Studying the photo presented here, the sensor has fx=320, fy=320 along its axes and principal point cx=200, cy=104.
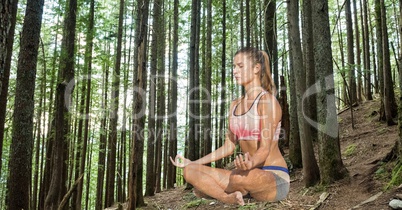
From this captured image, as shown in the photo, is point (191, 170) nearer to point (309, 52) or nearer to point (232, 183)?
point (232, 183)

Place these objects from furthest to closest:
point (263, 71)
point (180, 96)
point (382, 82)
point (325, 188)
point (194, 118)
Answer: point (180, 96) → point (194, 118) → point (382, 82) → point (325, 188) → point (263, 71)

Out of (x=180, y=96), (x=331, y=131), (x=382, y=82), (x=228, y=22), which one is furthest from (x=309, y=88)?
(x=180, y=96)

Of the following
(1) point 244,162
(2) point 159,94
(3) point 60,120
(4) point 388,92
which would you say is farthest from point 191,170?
(2) point 159,94

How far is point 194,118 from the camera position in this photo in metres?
9.29

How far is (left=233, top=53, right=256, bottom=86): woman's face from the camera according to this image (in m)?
3.70

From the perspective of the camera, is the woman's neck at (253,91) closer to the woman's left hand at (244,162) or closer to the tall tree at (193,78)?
the woman's left hand at (244,162)

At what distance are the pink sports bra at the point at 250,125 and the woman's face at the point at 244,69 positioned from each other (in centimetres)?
25

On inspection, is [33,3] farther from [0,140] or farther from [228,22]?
[228,22]

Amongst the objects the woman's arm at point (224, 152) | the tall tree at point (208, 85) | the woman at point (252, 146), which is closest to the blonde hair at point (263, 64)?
the woman at point (252, 146)

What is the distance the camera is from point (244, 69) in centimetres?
373

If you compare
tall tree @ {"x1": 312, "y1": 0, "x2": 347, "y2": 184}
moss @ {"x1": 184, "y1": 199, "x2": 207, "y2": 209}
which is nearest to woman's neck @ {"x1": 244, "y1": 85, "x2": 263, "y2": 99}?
tall tree @ {"x1": 312, "y1": 0, "x2": 347, "y2": 184}

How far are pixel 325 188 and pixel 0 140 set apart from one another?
5813 mm

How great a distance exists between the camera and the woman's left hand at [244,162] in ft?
10.6

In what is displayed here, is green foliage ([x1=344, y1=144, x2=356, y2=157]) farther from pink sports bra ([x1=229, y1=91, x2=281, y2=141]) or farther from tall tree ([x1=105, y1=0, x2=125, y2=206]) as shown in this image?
tall tree ([x1=105, y1=0, x2=125, y2=206])
